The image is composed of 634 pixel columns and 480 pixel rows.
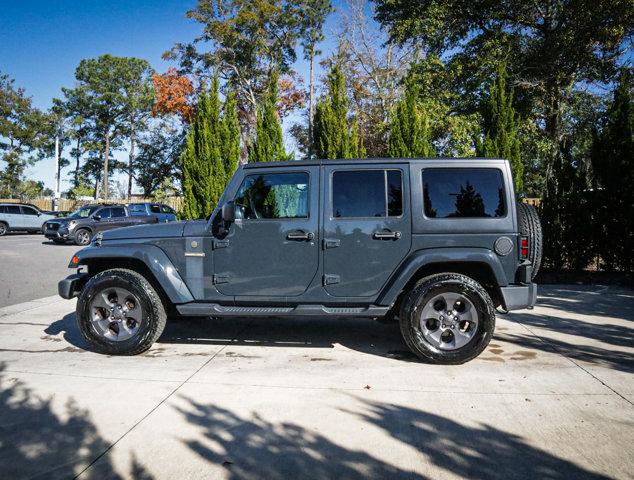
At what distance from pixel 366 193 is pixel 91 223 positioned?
17.0 meters

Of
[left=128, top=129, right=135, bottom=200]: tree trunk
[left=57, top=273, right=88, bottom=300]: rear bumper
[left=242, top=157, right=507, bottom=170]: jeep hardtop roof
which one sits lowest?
[left=57, top=273, right=88, bottom=300]: rear bumper

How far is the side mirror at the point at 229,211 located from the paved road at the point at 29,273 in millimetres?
5179

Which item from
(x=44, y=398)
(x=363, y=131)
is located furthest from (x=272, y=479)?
(x=363, y=131)

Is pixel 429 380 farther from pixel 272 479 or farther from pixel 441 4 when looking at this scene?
pixel 441 4

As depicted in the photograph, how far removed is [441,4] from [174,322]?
1755 centimetres

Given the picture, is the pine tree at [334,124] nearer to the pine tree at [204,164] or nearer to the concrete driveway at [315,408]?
the pine tree at [204,164]

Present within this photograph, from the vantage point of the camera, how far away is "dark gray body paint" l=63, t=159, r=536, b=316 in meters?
4.12

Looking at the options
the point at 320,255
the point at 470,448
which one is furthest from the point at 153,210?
the point at 470,448

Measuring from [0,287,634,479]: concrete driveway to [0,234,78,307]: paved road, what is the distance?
3224 mm

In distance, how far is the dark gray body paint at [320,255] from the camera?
4.12 meters

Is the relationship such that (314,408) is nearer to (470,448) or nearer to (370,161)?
(470,448)

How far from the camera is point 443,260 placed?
159 inches

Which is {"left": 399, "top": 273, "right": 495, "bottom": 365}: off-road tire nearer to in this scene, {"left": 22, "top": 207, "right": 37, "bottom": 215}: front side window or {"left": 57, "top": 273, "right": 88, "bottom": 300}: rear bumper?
{"left": 57, "top": 273, "right": 88, "bottom": 300}: rear bumper

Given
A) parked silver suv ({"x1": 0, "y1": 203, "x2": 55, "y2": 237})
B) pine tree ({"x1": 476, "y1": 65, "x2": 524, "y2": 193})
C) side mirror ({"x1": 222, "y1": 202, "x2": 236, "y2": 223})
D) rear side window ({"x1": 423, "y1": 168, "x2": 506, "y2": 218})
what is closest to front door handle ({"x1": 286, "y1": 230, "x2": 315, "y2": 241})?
side mirror ({"x1": 222, "y1": 202, "x2": 236, "y2": 223})
